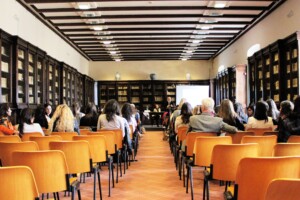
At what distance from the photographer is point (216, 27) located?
42.0 feet

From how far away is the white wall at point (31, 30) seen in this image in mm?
8609

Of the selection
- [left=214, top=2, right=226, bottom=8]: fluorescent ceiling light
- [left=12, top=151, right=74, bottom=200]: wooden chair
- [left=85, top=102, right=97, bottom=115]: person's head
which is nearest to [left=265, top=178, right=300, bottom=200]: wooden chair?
[left=12, top=151, right=74, bottom=200]: wooden chair

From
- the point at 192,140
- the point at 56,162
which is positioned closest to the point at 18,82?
the point at 192,140

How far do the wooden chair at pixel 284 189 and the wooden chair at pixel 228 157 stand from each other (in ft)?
5.04

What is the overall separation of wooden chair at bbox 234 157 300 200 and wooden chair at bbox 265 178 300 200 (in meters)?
0.67

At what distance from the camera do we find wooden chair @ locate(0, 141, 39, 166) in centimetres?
368

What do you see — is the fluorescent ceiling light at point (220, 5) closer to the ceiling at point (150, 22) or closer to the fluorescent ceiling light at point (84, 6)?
the ceiling at point (150, 22)

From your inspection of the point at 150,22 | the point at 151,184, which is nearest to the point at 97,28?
the point at 150,22

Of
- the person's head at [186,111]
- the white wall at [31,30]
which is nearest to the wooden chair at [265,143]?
the person's head at [186,111]

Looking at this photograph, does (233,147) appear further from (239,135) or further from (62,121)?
(62,121)

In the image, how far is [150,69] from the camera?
839 inches

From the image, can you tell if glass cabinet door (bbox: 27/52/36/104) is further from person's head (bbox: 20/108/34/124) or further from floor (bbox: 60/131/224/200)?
person's head (bbox: 20/108/34/124)

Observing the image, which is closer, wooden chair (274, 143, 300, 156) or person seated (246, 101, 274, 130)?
wooden chair (274, 143, 300, 156)

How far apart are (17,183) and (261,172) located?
5.18 feet
